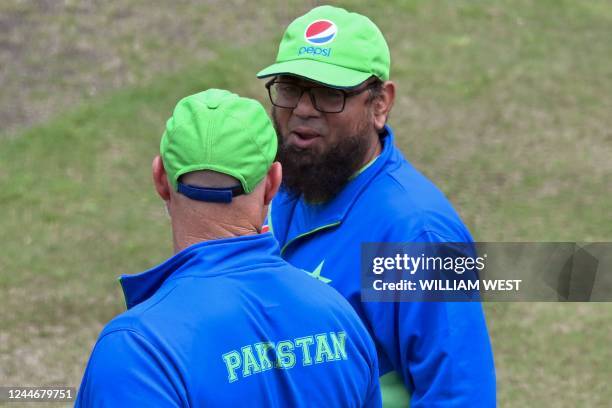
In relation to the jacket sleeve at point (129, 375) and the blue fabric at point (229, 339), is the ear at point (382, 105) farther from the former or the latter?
the jacket sleeve at point (129, 375)

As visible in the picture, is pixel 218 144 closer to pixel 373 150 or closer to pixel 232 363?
pixel 232 363

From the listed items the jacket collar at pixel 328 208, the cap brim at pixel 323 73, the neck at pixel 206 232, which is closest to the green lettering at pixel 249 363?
the neck at pixel 206 232

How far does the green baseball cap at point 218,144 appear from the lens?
9.14 ft

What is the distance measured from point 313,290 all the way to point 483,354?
1.14 metres

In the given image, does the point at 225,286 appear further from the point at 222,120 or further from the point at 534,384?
the point at 534,384

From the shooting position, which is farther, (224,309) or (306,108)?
(306,108)

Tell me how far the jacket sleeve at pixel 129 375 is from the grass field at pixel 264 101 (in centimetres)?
506

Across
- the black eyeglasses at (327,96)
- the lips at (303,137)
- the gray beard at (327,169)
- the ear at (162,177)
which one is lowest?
the gray beard at (327,169)

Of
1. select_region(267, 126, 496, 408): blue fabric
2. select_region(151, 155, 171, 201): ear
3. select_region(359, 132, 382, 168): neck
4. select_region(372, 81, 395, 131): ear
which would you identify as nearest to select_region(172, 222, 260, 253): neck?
select_region(151, 155, 171, 201): ear

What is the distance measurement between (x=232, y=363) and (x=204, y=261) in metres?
0.26

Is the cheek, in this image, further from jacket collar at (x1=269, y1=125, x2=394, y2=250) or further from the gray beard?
jacket collar at (x1=269, y1=125, x2=394, y2=250)

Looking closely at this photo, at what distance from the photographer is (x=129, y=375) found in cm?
250

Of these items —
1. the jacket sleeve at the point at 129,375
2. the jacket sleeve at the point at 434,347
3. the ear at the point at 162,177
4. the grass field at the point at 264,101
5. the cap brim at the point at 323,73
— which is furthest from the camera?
the grass field at the point at 264,101

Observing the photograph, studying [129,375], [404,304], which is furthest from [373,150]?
[129,375]
